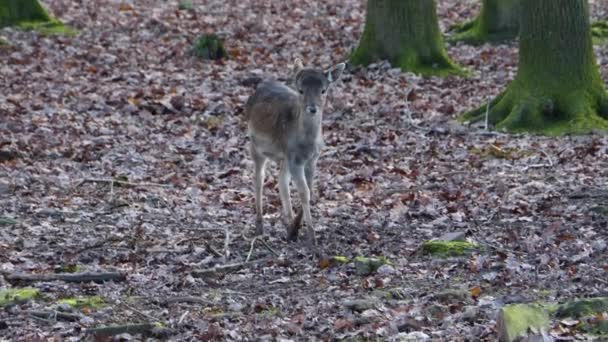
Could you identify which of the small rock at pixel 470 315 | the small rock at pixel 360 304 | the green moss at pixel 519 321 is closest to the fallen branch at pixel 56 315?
the small rock at pixel 360 304

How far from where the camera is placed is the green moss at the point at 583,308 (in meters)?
7.95

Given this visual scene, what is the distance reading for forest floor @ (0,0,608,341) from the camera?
8.94 metres

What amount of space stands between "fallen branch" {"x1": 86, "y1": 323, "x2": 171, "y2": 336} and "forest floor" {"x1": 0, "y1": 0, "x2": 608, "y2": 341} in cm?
9

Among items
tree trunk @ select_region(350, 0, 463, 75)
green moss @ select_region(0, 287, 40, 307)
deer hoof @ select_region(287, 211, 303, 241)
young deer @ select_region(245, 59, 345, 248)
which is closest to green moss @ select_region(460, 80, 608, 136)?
tree trunk @ select_region(350, 0, 463, 75)

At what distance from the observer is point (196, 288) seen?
980 centimetres

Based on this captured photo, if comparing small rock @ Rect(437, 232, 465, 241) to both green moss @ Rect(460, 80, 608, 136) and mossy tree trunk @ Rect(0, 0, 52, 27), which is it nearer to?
green moss @ Rect(460, 80, 608, 136)

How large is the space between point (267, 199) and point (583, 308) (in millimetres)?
6142

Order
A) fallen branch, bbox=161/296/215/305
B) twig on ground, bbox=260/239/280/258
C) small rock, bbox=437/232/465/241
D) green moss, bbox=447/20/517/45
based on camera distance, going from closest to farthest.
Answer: fallen branch, bbox=161/296/215/305 < small rock, bbox=437/232/465/241 < twig on ground, bbox=260/239/280/258 < green moss, bbox=447/20/517/45

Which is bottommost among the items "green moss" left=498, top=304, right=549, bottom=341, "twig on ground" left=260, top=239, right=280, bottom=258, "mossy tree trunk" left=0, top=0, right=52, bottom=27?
"twig on ground" left=260, top=239, right=280, bottom=258

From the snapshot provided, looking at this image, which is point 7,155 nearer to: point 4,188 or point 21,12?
point 4,188

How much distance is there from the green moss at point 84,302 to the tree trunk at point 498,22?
14972 mm

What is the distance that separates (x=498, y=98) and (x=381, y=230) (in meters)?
5.62

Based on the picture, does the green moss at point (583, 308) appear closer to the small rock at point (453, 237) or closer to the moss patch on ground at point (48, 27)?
the small rock at point (453, 237)

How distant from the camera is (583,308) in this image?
798 centimetres
